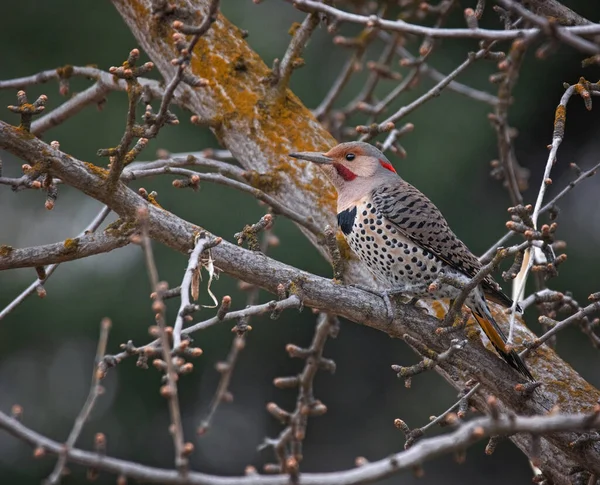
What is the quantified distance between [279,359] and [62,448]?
8533mm

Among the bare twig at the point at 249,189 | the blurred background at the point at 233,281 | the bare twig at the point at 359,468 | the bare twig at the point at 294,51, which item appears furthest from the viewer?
the blurred background at the point at 233,281

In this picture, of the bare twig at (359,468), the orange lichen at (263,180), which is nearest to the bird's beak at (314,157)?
the orange lichen at (263,180)

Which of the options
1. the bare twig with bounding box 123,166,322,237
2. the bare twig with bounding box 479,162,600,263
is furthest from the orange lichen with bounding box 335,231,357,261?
the bare twig with bounding box 479,162,600,263

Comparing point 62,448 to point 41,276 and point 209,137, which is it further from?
point 209,137

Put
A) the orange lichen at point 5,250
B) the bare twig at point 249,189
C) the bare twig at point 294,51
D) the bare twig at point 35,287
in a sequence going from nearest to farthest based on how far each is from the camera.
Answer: the orange lichen at point 5,250, the bare twig at point 35,287, the bare twig at point 249,189, the bare twig at point 294,51

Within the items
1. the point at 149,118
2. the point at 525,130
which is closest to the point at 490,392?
the point at 149,118

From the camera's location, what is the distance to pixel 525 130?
955 cm

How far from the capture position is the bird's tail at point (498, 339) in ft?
11.4

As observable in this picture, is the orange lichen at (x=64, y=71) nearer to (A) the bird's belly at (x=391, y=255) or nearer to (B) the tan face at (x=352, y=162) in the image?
(B) the tan face at (x=352, y=162)

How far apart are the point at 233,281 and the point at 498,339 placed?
519cm

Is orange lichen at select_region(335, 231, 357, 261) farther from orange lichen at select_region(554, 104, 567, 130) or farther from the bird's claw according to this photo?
orange lichen at select_region(554, 104, 567, 130)

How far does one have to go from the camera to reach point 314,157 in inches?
163

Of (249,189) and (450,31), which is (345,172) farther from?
(450,31)

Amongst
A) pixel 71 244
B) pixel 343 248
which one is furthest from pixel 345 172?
pixel 71 244
